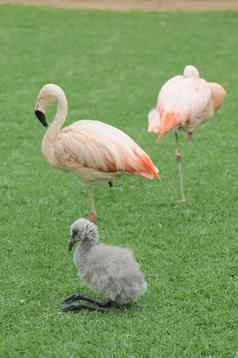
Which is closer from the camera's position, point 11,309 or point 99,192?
point 11,309

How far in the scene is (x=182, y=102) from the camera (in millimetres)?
7215

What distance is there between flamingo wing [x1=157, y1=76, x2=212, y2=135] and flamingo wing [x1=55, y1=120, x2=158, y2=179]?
59cm

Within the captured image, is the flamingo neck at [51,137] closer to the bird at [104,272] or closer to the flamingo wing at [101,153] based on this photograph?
the flamingo wing at [101,153]

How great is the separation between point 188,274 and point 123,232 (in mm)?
899

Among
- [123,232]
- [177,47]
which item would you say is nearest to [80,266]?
[123,232]

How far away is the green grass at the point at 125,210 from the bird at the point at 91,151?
48cm

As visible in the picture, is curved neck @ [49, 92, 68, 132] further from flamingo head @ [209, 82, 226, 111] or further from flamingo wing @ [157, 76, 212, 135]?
flamingo head @ [209, 82, 226, 111]

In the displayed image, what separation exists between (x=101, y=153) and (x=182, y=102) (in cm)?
109

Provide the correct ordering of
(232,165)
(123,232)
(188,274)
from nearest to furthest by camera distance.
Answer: (188,274) → (123,232) → (232,165)

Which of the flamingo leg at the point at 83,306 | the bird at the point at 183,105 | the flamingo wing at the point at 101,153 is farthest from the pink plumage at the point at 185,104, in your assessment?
the flamingo leg at the point at 83,306

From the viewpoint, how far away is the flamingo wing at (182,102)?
279 inches

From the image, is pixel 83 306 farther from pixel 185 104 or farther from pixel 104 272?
pixel 185 104

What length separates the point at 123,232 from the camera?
22.0ft

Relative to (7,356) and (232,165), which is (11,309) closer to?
(7,356)
